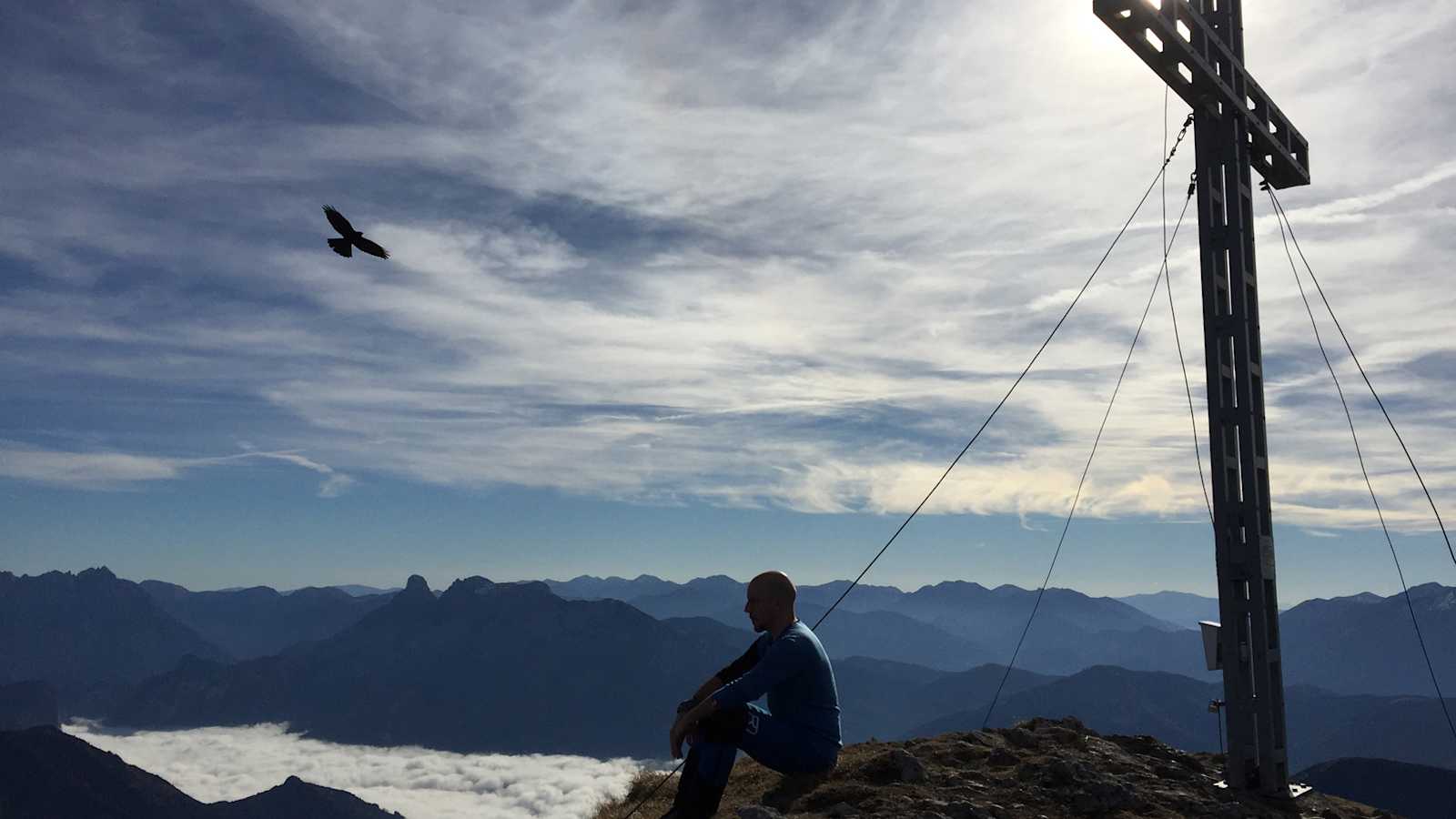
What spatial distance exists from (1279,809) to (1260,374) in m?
6.46

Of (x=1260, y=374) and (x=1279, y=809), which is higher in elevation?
(x=1260, y=374)

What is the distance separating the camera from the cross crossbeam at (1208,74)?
13250mm

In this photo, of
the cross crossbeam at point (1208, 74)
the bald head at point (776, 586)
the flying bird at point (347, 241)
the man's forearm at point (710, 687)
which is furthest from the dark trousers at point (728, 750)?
the cross crossbeam at point (1208, 74)

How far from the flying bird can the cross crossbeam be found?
10569 mm

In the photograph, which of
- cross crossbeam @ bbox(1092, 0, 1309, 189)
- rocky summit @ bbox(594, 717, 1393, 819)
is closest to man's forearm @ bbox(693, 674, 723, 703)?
rocky summit @ bbox(594, 717, 1393, 819)

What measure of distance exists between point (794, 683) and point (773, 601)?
0.79 meters

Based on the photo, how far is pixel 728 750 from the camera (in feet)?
26.9

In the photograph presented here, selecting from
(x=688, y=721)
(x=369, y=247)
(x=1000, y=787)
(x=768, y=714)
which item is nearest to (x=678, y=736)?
(x=688, y=721)

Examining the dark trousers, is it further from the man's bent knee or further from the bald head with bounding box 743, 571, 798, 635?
the bald head with bounding box 743, 571, 798, 635

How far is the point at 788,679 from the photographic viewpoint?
8.58 meters

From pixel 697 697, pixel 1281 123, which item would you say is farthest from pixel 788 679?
pixel 1281 123

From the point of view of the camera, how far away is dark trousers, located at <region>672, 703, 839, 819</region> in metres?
8.15

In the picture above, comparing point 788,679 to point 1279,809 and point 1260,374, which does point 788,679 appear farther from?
point 1260,374

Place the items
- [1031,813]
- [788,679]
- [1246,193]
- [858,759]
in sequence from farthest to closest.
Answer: [1246,193] → [858,759] → [1031,813] → [788,679]
